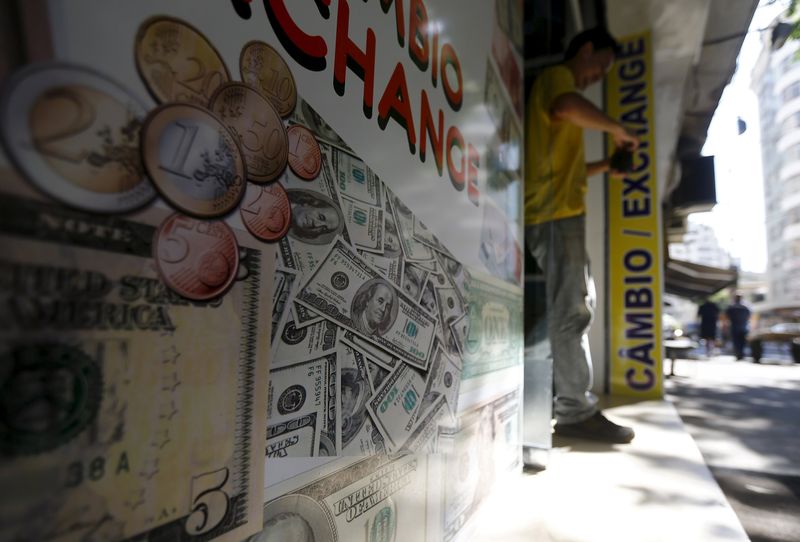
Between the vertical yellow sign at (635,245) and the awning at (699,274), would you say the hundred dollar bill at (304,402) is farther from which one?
the awning at (699,274)

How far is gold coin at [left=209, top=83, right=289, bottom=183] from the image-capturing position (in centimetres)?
51

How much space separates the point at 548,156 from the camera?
1.99 meters

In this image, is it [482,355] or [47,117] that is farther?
[482,355]

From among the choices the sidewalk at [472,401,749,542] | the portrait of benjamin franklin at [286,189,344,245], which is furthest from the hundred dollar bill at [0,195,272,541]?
the sidewalk at [472,401,749,542]

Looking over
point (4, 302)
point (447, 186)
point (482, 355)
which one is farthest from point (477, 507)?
point (4, 302)

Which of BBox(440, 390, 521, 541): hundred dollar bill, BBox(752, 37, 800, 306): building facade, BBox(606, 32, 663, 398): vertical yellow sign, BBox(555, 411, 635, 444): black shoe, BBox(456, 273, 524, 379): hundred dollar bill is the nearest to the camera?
BBox(440, 390, 521, 541): hundred dollar bill

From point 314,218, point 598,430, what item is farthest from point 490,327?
point 598,430

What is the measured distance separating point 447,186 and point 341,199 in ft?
1.44

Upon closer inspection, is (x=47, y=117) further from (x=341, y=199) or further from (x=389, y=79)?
(x=389, y=79)

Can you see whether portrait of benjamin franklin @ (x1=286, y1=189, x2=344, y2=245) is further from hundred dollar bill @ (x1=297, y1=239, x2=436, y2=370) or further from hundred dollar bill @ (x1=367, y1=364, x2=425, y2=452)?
hundred dollar bill @ (x1=367, y1=364, x2=425, y2=452)

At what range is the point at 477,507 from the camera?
48.5 inches

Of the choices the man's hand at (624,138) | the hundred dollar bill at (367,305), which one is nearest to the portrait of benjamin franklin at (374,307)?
the hundred dollar bill at (367,305)

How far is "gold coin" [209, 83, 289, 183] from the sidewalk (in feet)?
3.68

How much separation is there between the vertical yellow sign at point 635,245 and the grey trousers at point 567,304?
1.69 meters
